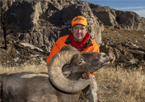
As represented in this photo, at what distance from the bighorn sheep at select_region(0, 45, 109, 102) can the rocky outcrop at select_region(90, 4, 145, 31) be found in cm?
5947

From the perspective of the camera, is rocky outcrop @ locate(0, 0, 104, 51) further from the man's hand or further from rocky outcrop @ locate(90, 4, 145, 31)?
rocky outcrop @ locate(90, 4, 145, 31)

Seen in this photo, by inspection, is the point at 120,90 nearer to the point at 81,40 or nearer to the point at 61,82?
the point at 81,40

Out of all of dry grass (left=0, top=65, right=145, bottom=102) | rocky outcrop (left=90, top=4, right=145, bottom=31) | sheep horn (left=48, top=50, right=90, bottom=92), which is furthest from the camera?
rocky outcrop (left=90, top=4, right=145, bottom=31)

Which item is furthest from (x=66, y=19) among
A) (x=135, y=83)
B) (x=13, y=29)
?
(x=135, y=83)

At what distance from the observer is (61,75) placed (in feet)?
8.62

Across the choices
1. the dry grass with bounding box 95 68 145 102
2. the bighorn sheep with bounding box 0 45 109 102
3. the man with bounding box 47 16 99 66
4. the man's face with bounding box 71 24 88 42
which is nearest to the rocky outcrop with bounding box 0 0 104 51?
the dry grass with bounding box 95 68 145 102

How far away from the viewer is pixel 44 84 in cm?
297

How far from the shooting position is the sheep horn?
8.30 feet

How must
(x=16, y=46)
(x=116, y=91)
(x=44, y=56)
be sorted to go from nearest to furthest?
(x=116, y=91)
(x=44, y=56)
(x=16, y=46)

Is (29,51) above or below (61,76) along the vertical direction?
below

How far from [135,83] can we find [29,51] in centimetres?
1793

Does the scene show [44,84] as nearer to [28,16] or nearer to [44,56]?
[44,56]

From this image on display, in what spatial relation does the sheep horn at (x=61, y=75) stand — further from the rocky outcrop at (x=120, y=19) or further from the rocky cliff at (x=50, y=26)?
the rocky outcrop at (x=120, y=19)

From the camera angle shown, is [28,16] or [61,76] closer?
[61,76]
